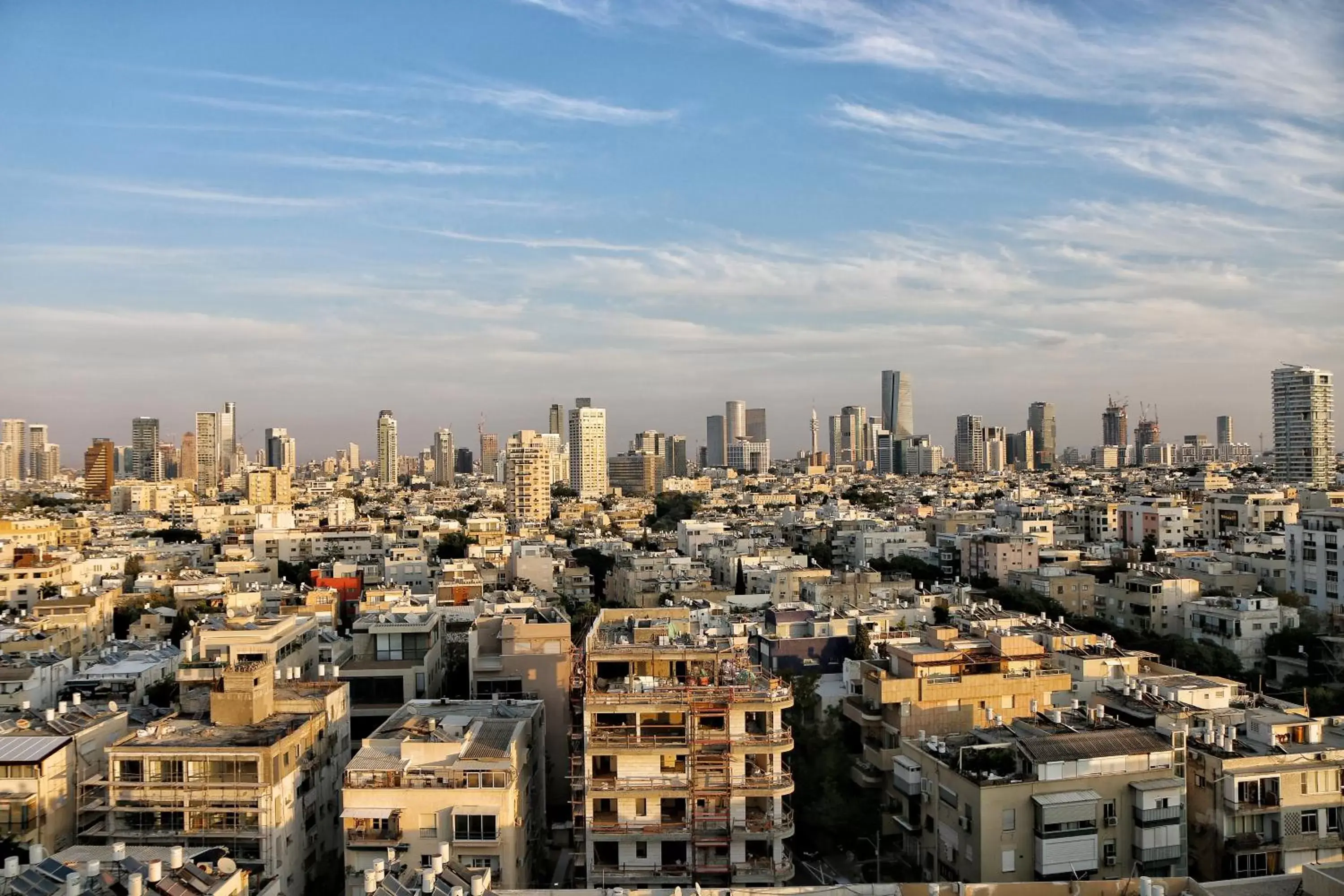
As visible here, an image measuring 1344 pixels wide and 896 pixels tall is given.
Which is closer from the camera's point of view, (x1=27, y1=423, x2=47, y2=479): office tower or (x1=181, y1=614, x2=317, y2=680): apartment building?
→ (x1=181, y1=614, x2=317, y2=680): apartment building

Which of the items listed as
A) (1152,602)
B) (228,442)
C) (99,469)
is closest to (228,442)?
(228,442)

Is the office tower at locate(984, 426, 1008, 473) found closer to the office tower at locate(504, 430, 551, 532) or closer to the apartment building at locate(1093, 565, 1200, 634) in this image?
the office tower at locate(504, 430, 551, 532)

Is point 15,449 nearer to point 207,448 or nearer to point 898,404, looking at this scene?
point 207,448

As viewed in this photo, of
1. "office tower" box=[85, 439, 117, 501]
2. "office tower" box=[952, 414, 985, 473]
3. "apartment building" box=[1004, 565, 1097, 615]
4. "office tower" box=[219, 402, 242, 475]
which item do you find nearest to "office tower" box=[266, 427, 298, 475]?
"office tower" box=[219, 402, 242, 475]

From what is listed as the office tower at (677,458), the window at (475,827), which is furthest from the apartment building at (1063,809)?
the office tower at (677,458)

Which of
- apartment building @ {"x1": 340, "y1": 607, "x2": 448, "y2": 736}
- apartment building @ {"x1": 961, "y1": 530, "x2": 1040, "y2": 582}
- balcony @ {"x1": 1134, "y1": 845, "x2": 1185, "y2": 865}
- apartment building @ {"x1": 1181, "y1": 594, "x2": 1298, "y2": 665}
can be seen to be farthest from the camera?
apartment building @ {"x1": 961, "y1": 530, "x2": 1040, "y2": 582}
